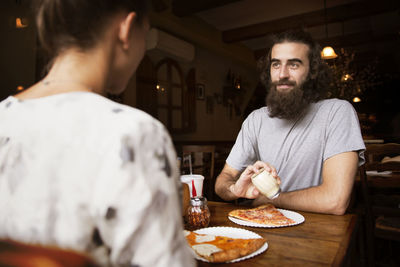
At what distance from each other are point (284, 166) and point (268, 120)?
1.14ft

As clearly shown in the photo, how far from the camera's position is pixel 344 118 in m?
1.67

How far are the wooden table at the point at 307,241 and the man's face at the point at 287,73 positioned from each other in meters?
0.87

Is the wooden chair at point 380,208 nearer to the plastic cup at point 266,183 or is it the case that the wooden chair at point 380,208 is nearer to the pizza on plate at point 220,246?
the plastic cup at point 266,183

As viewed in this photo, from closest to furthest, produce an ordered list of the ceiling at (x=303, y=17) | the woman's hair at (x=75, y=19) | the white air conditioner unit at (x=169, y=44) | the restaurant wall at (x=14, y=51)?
1. the woman's hair at (x=75, y=19)
2. the restaurant wall at (x=14, y=51)
3. the white air conditioner unit at (x=169, y=44)
4. the ceiling at (x=303, y=17)

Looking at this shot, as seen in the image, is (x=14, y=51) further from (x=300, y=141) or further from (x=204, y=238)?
(x=204, y=238)

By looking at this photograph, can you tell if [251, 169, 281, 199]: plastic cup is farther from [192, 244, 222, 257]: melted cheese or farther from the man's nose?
the man's nose

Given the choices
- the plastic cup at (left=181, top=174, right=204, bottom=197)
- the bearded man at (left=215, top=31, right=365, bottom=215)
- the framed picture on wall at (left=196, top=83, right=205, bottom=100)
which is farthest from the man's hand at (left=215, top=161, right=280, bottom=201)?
the framed picture on wall at (left=196, top=83, right=205, bottom=100)

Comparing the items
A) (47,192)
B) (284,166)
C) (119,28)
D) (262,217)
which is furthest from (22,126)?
(284,166)

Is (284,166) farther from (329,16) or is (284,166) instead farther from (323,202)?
(329,16)

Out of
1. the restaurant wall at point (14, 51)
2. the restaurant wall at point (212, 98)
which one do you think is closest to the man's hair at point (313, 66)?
the restaurant wall at point (14, 51)

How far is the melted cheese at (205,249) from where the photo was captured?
0.80 metres

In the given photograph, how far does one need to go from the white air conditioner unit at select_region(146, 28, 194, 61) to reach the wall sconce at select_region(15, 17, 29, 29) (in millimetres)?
1934

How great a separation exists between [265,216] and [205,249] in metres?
0.44

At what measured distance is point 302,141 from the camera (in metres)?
1.81
